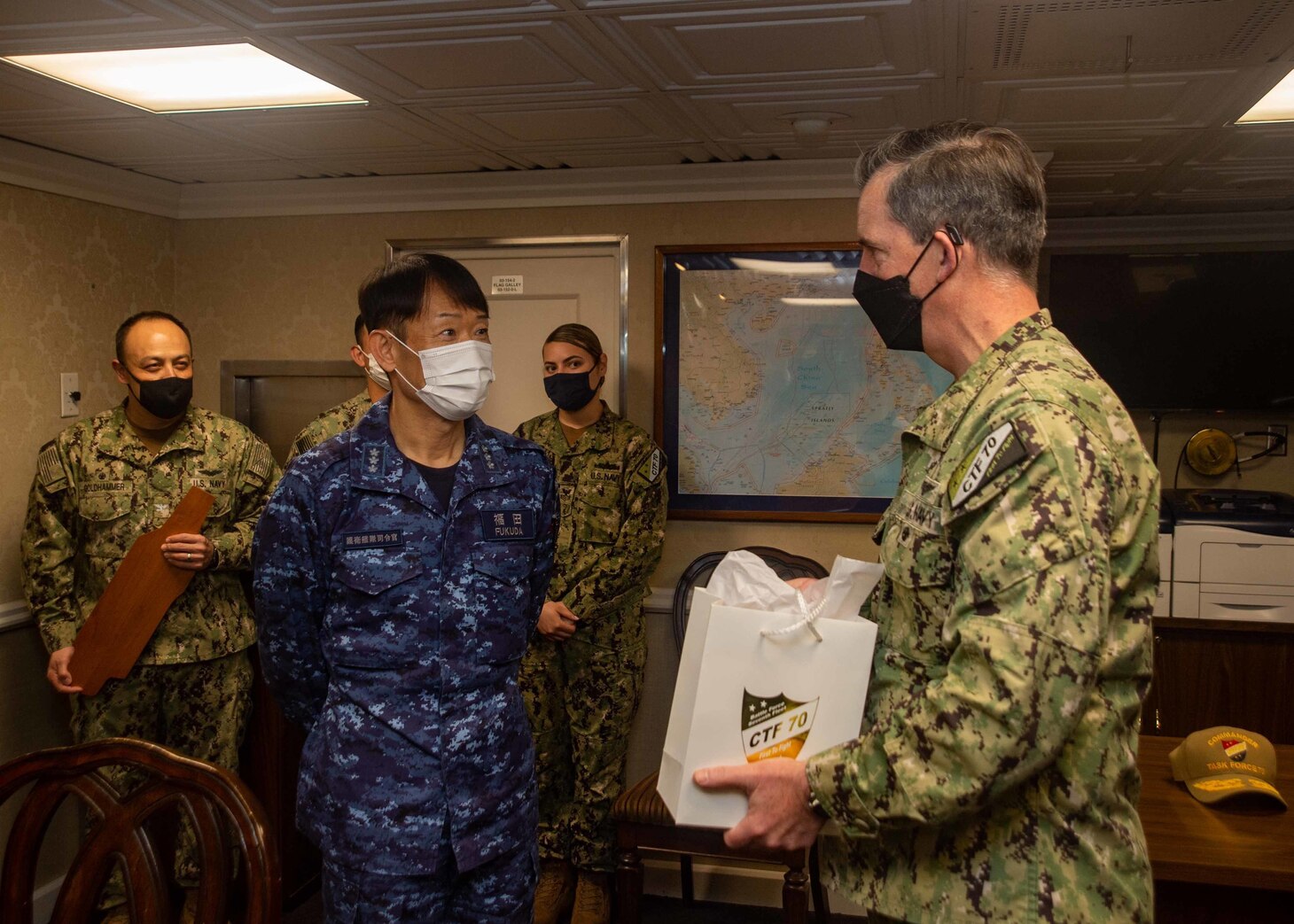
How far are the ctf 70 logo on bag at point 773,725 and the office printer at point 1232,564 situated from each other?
306 centimetres

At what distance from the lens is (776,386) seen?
3689mm

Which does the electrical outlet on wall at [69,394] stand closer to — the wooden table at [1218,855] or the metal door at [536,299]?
the metal door at [536,299]

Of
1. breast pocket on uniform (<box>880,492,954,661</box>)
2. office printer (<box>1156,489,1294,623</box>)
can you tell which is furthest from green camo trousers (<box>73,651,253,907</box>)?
office printer (<box>1156,489,1294,623</box>)

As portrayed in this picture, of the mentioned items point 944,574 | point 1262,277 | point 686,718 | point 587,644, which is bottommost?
point 587,644

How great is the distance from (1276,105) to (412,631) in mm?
2744

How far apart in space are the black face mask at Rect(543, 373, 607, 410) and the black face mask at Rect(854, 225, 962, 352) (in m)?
2.01

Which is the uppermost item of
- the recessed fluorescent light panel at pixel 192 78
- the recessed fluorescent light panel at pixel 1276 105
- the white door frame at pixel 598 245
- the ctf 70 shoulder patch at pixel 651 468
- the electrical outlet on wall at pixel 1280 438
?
the recessed fluorescent light panel at pixel 1276 105

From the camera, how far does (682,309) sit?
373cm

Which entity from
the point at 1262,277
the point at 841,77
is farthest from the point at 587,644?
the point at 1262,277

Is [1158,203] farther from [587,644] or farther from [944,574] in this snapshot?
[944,574]

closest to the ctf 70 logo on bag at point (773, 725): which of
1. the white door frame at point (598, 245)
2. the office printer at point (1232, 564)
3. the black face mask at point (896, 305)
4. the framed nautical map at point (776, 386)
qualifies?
the black face mask at point (896, 305)

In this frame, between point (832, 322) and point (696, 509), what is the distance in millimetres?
822

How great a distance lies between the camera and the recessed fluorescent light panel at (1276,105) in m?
2.69

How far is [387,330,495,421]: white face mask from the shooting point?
1884 mm
